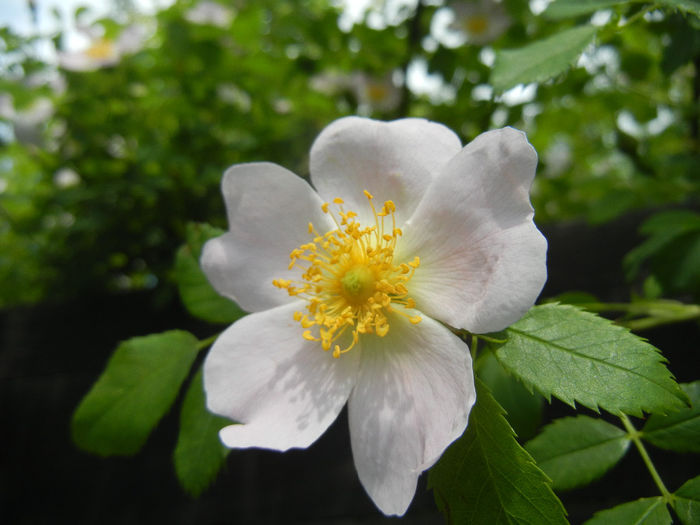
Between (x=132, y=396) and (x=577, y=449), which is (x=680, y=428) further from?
(x=132, y=396)

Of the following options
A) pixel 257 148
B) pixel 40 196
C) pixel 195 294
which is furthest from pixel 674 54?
pixel 40 196

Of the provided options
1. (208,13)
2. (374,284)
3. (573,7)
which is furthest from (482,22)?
(374,284)

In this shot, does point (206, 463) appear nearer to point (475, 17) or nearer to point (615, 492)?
point (615, 492)

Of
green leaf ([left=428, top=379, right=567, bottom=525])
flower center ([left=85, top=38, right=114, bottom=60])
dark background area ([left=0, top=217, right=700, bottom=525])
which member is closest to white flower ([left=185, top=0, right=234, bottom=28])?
flower center ([left=85, top=38, right=114, bottom=60])

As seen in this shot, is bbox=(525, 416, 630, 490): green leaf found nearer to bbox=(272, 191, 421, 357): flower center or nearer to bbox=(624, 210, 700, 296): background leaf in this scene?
bbox=(272, 191, 421, 357): flower center

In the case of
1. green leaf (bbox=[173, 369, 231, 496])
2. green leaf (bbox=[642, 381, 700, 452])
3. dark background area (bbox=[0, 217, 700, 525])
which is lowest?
dark background area (bbox=[0, 217, 700, 525])

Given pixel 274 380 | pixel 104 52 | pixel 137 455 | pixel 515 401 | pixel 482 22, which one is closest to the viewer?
pixel 274 380
